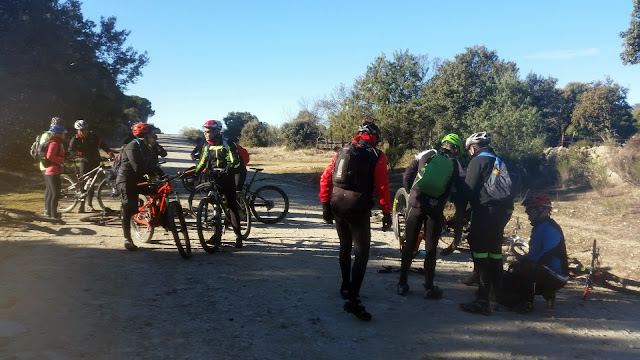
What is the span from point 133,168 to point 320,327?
3.82 meters

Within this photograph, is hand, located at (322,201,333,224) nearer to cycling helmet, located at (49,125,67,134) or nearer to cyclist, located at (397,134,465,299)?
cyclist, located at (397,134,465,299)

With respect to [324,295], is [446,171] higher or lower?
higher

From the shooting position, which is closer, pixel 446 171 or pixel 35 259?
pixel 446 171

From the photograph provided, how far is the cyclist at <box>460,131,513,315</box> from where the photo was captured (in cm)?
468

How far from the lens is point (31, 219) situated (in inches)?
324

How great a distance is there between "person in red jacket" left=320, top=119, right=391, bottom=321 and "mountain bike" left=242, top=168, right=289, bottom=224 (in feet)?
15.6

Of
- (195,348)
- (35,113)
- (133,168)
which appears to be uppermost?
(35,113)

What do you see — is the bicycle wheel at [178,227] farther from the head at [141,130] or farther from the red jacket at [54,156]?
the red jacket at [54,156]

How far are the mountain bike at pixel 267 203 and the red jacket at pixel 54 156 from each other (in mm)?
3454

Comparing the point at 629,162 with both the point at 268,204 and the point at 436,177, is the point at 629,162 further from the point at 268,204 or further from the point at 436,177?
the point at 436,177

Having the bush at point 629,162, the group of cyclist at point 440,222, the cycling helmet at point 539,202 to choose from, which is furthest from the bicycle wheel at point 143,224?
the bush at point 629,162

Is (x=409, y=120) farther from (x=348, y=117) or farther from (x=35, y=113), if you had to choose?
(x=35, y=113)

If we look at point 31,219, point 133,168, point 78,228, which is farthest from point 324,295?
point 31,219

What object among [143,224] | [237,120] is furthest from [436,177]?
[237,120]
